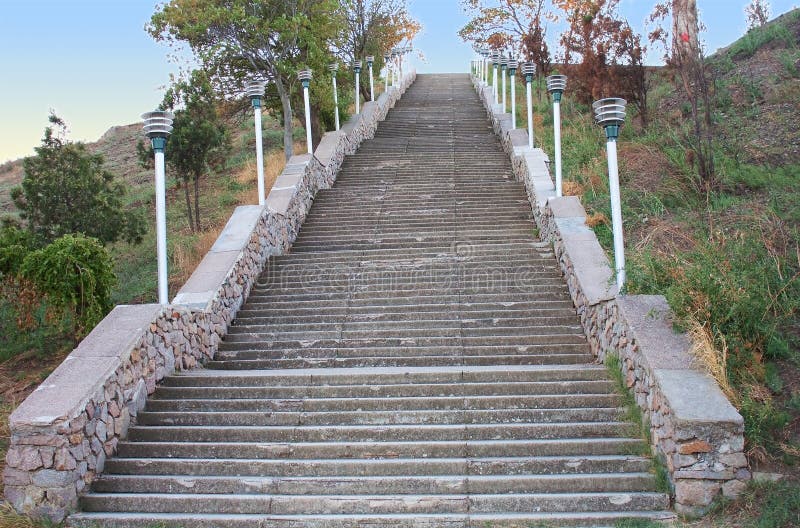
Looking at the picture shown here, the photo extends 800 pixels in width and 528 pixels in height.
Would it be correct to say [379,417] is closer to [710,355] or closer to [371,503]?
[371,503]

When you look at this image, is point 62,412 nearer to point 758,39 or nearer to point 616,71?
point 616,71

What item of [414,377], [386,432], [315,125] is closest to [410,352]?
[414,377]

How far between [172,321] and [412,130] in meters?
14.3

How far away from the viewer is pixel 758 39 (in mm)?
18062

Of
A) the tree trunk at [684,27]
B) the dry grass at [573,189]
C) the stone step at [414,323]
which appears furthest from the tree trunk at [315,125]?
the stone step at [414,323]

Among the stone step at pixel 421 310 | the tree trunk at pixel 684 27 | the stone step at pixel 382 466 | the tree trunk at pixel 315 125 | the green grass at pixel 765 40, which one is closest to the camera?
the stone step at pixel 382 466

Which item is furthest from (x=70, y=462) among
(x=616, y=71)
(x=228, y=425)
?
(x=616, y=71)

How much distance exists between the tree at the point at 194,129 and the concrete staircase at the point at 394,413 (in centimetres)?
616

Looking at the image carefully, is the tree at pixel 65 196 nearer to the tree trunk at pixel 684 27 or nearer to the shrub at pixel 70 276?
the shrub at pixel 70 276

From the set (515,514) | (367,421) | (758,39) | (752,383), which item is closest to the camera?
(515,514)

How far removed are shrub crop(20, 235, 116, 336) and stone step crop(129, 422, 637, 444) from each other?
9.26 ft

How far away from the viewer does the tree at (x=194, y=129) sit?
15.8 metres

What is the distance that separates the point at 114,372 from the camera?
21.5ft

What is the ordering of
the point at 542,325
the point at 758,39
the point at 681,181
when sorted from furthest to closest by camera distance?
the point at 758,39 → the point at 681,181 → the point at 542,325
